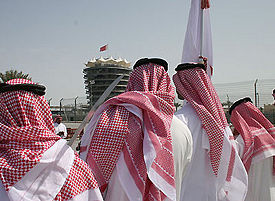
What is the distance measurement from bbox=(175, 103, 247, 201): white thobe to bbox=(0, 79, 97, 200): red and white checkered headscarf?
4.33 feet

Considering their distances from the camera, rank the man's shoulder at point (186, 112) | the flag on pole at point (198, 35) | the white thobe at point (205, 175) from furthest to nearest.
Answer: the flag on pole at point (198, 35), the man's shoulder at point (186, 112), the white thobe at point (205, 175)

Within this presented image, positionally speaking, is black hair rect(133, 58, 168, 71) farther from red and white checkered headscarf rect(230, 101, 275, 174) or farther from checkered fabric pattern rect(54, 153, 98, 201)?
red and white checkered headscarf rect(230, 101, 275, 174)

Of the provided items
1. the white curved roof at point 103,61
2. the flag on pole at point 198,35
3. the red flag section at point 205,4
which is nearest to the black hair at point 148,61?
the flag on pole at point 198,35

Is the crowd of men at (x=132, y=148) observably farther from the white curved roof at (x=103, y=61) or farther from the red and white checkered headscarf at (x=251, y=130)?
the white curved roof at (x=103, y=61)

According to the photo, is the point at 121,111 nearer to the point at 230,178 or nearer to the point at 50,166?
the point at 50,166

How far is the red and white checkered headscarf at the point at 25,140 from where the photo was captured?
58.7 inches

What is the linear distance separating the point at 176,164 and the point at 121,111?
64 cm

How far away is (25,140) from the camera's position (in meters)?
1.53

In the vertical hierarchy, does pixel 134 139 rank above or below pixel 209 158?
above

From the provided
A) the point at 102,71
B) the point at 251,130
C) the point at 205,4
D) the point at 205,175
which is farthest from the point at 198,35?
the point at 102,71

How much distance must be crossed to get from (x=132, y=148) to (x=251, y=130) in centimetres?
197

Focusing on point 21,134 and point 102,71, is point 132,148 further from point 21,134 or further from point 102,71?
point 102,71

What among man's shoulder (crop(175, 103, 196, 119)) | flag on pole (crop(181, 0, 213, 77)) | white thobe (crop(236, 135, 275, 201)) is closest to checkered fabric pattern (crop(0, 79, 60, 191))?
man's shoulder (crop(175, 103, 196, 119))

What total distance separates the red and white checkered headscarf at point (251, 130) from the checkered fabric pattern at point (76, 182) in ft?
6.90
